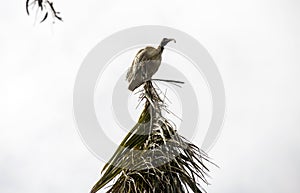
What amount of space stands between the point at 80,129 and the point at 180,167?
974 mm

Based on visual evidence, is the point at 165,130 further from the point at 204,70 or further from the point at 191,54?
the point at 191,54

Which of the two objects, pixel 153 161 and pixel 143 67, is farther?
pixel 143 67

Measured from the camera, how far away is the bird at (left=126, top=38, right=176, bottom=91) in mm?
3463

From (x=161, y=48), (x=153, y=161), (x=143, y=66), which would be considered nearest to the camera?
(x=153, y=161)

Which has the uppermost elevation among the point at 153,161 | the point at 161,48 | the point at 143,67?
the point at 161,48

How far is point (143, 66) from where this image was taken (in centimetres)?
348

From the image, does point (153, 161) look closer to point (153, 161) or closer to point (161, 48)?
point (153, 161)

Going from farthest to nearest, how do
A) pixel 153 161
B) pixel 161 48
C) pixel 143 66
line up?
pixel 161 48, pixel 143 66, pixel 153 161

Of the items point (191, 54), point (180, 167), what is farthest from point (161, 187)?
point (191, 54)

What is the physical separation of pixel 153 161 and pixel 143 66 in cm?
94

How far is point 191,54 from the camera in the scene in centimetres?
438

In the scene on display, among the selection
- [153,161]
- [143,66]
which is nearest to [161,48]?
[143,66]

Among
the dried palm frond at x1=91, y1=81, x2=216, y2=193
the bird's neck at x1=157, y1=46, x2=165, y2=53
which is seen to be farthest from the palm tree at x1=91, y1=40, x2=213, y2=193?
the bird's neck at x1=157, y1=46, x2=165, y2=53

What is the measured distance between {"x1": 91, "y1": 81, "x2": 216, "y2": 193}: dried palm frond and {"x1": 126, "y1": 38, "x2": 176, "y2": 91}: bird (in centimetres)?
42
